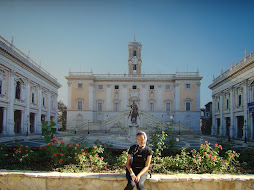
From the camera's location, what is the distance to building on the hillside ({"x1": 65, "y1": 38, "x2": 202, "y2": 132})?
148 feet

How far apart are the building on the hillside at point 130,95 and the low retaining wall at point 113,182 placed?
39.6 meters

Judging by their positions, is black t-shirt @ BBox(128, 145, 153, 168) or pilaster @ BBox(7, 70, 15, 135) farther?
pilaster @ BBox(7, 70, 15, 135)

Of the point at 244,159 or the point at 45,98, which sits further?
the point at 45,98

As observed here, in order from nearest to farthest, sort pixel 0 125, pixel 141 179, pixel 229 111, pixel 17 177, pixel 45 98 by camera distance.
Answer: pixel 141 179 → pixel 17 177 → pixel 0 125 → pixel 229 111 → pixel 45 98

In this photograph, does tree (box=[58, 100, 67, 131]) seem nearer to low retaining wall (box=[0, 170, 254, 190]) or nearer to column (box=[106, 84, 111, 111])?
column (box=[106, 84, 111, 111])

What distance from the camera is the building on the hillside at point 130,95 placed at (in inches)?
1781

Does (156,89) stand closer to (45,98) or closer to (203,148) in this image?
(45,98)

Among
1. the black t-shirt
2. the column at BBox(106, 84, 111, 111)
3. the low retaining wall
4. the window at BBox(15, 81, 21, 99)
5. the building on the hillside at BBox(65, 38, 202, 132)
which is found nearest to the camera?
the black t-shirt

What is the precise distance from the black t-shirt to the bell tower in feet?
146

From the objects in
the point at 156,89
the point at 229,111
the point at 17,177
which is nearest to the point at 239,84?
the point at 229,111

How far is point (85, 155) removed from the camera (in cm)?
694

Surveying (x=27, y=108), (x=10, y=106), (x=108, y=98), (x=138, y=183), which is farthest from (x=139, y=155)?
(x=108, y=98)

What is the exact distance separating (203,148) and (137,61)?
4364 cm

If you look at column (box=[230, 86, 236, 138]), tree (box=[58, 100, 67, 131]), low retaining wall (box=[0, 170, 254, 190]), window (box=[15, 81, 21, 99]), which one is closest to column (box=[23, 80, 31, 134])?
window (box=[15, 81, 21, 99])
